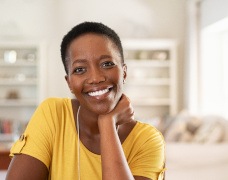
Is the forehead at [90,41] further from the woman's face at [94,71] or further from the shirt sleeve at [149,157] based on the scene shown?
the shirt sleeve at [149,157]

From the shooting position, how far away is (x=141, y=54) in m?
6.21

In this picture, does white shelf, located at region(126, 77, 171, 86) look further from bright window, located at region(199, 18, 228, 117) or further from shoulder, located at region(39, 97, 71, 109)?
shoulder, located at region(39, 97, 71, 109)

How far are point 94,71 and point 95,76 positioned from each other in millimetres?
15

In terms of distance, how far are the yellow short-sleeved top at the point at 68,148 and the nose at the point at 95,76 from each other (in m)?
0.19

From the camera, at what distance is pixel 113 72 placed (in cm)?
128

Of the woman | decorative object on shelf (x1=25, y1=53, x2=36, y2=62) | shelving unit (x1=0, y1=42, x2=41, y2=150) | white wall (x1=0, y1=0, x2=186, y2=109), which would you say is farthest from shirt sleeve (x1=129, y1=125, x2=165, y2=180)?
white wall (x1=0, y1=0, x2=186, y2=109)

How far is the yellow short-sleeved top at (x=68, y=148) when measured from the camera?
1273 millimetres

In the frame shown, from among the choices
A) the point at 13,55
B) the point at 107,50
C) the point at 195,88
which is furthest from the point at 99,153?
the point at 13,55

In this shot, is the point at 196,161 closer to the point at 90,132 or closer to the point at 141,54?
the point at 90,132

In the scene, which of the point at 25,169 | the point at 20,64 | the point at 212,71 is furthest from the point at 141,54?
the point at 25,169

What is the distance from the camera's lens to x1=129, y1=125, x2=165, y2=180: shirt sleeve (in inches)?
50.9

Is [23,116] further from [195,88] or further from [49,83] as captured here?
[195,88]

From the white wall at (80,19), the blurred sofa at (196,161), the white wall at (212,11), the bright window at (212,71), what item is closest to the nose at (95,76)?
the blurred sofa at (196,161)

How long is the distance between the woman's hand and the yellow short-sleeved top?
0.05 m
